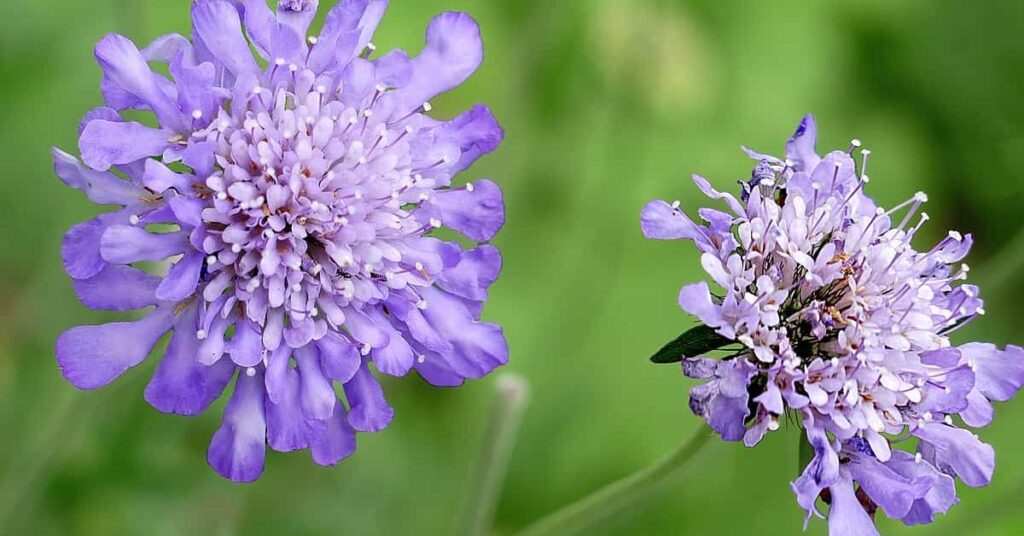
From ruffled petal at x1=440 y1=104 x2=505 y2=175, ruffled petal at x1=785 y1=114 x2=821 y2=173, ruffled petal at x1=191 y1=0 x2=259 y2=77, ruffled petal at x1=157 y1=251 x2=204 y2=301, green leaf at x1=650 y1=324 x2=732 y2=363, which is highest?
ruffled petal at x1=785 y1=114 x2=821 y2=173

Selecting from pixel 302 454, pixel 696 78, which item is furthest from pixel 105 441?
pixel 696 78

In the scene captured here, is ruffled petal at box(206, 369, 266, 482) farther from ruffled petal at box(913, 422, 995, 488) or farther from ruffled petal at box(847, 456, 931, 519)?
ruffled petal at box(913, 422, 995, 488)

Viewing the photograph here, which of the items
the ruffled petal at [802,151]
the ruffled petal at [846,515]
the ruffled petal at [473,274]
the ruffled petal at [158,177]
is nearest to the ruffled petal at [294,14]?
the ruffled petal at [158,177]

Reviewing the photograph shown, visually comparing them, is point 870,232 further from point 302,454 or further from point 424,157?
point 302,454

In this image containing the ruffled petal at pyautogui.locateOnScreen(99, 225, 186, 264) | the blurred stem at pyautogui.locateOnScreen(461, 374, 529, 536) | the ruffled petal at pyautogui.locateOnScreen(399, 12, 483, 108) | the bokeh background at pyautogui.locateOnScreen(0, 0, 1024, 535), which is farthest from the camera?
the bokeh background at pyautogui.locateOnScreen(0, 0, 1024, 535)

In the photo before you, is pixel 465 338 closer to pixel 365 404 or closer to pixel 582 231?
pixel 365 404

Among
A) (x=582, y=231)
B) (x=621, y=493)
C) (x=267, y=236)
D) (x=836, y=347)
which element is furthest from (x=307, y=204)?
(x=582, y=231)

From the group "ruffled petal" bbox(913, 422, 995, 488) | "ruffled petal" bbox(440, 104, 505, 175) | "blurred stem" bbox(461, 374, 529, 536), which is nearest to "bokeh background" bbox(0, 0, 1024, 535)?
"blurred stem" bbox(461, 374, 529, 536)

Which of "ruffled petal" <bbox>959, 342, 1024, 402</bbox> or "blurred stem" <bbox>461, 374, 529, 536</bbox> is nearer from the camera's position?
"ruffled petal" <bbox>959, 342, 1024, 402</bbox>
